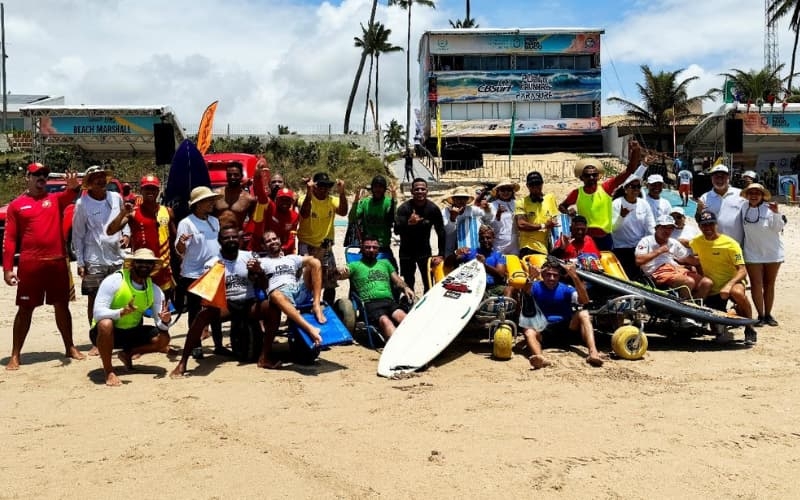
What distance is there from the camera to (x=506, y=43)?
129 feet

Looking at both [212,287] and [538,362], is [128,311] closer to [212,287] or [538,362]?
[212,287]

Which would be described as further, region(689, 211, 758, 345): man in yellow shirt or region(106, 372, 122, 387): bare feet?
region(689, 211, 758, 345): man in yellow shirt

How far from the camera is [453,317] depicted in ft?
22.2

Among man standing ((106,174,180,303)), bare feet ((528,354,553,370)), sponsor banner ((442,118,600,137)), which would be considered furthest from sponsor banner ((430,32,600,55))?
bare feet ((528,354,553,370))

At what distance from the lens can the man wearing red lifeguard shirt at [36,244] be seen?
632cm

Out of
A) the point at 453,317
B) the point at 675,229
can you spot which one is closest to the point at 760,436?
the point at 453,317

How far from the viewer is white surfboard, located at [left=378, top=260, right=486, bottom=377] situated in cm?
618

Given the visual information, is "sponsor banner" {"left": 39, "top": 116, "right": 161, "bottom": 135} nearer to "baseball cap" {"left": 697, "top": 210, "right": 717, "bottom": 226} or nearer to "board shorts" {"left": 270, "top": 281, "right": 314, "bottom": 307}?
"board shorts" {"left": 270, "top": 281, "right": 314, "bottom": 307}

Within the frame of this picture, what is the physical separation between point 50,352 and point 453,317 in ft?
12.9

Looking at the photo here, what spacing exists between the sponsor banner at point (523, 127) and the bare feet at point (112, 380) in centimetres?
3411

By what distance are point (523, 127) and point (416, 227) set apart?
109 ft

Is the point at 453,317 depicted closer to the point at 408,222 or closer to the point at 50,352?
the point at 408,222

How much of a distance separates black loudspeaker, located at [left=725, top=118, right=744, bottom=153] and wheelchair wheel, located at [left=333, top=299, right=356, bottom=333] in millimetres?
16400

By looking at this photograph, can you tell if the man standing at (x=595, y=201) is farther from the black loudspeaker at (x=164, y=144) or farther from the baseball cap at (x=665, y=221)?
the black loudspeaker at (x=164, y=144)
